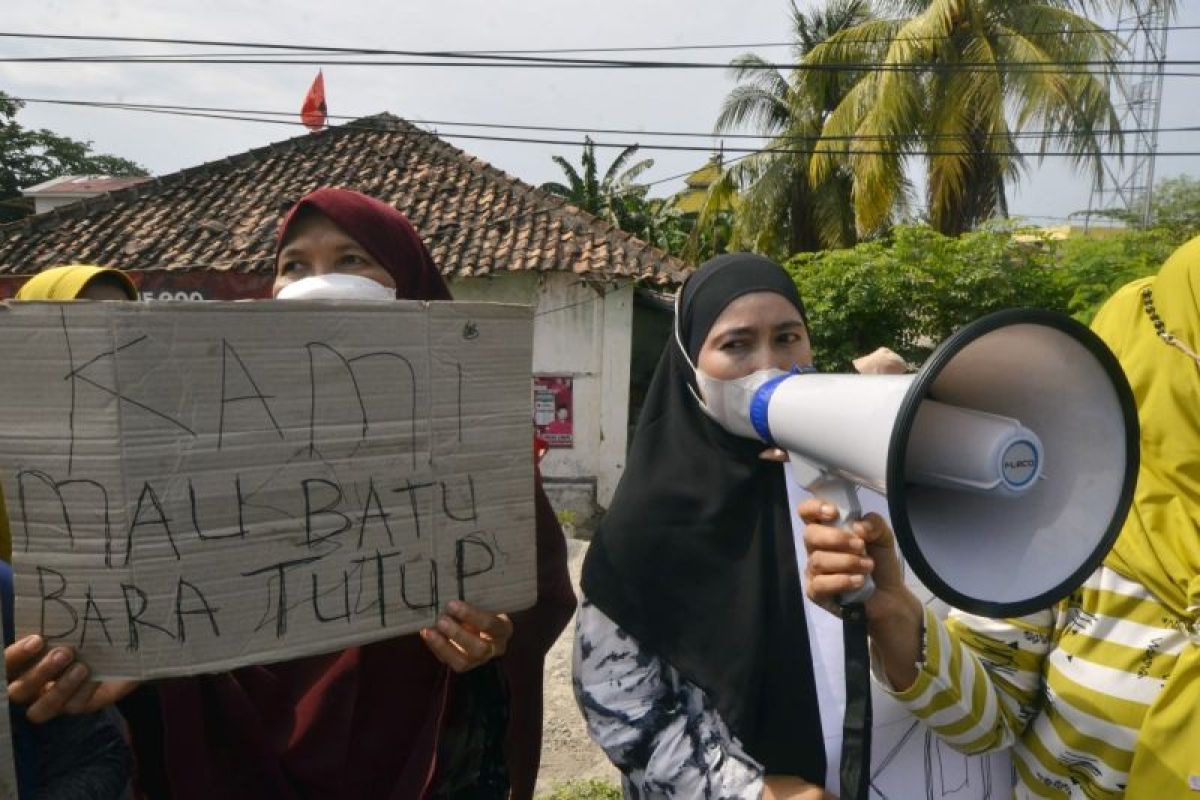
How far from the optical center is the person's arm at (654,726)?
1.48 meters

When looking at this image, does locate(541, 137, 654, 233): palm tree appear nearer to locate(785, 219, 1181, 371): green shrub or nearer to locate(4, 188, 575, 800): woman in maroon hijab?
locate(785, 219, 1181, 371): green shrub

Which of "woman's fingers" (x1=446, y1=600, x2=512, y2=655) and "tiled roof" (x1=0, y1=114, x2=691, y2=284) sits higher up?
"tiled roof" (x1=0, y1=114, x2=691, y2=284)

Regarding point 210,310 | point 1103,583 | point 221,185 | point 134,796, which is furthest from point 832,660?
point 221,185

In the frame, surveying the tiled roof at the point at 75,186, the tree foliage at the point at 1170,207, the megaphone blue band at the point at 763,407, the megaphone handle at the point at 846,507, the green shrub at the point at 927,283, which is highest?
the tiled roof at the point at 75,186

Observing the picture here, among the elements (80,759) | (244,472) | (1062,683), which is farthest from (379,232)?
(1062,683)

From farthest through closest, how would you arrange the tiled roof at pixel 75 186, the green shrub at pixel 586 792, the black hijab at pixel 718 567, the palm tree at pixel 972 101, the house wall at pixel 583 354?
the tiled roof at pixel 75 186 → the palm tree at pixel 972 101 → the house wall at pixel 583 354 → the green shrub at pixel 586 792 → the black hijab at pixel 718 567

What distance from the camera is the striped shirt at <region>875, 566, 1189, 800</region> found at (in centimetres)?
131

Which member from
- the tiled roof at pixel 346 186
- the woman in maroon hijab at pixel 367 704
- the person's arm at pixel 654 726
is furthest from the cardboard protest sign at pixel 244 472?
the tiled roof at pixel 346 186

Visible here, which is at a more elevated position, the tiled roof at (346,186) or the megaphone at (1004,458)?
the tiled roof at (346,186)

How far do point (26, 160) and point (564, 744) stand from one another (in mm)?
40715

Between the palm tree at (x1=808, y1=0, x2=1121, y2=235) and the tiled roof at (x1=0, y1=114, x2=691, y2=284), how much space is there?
15.6ft

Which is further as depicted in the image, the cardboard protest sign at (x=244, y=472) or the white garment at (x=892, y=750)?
the white garment at (x=892, y=750)

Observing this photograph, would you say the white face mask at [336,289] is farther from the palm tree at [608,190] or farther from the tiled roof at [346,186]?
the palm tree at [608,190]

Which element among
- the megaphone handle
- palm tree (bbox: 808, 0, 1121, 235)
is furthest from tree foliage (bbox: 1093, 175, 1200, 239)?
the megaphone handle
